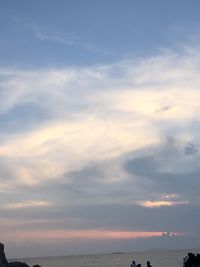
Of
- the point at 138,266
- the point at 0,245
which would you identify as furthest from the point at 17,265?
the point at 138,266

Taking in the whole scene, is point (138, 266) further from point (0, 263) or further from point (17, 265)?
point (17, 265)

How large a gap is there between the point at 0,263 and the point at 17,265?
11367 mm

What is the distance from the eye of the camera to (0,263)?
4612cm

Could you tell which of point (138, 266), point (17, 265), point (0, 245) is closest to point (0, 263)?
point (0, 245)

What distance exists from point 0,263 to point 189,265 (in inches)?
730

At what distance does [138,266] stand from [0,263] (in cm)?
1652

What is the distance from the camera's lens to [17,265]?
57062mm

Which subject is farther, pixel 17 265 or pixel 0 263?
pixel 17 265

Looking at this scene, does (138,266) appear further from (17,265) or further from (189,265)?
(17,265)

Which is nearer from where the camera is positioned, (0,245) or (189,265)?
(189,265)

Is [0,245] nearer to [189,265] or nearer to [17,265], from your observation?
[17,265]

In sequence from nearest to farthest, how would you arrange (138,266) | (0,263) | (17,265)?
(138,266) < (0,263) < (17,265)

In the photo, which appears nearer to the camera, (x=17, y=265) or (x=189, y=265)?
(x=189, y=265)

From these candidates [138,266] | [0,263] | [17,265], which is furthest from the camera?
[17,265]
